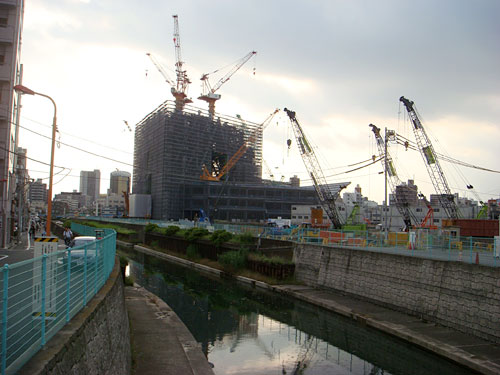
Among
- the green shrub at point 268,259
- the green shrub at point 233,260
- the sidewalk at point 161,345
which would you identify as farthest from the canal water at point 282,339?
the green shrub at point 233,260

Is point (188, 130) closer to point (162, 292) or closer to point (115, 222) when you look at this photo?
point (115, 222)

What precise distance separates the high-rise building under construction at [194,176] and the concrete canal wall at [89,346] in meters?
110

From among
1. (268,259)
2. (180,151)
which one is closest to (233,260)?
(268,259)

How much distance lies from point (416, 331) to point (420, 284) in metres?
3.65

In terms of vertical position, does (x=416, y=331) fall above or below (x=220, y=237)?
below

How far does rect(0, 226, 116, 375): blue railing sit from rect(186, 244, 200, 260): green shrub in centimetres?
3700

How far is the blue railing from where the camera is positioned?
5.46m

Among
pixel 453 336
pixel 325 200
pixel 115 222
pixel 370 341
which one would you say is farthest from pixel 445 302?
pixel 115 222

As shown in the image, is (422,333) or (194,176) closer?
(422,333)

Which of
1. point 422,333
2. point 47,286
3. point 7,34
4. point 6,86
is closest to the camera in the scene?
point 47,286

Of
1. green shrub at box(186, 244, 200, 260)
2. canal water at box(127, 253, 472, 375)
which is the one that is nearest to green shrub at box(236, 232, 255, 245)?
canal water at box(127, 253, 472, 375)

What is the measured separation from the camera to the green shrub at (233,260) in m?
39.3

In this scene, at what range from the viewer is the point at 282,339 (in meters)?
21.6

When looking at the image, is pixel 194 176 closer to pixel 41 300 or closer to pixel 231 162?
pixel 231 162
